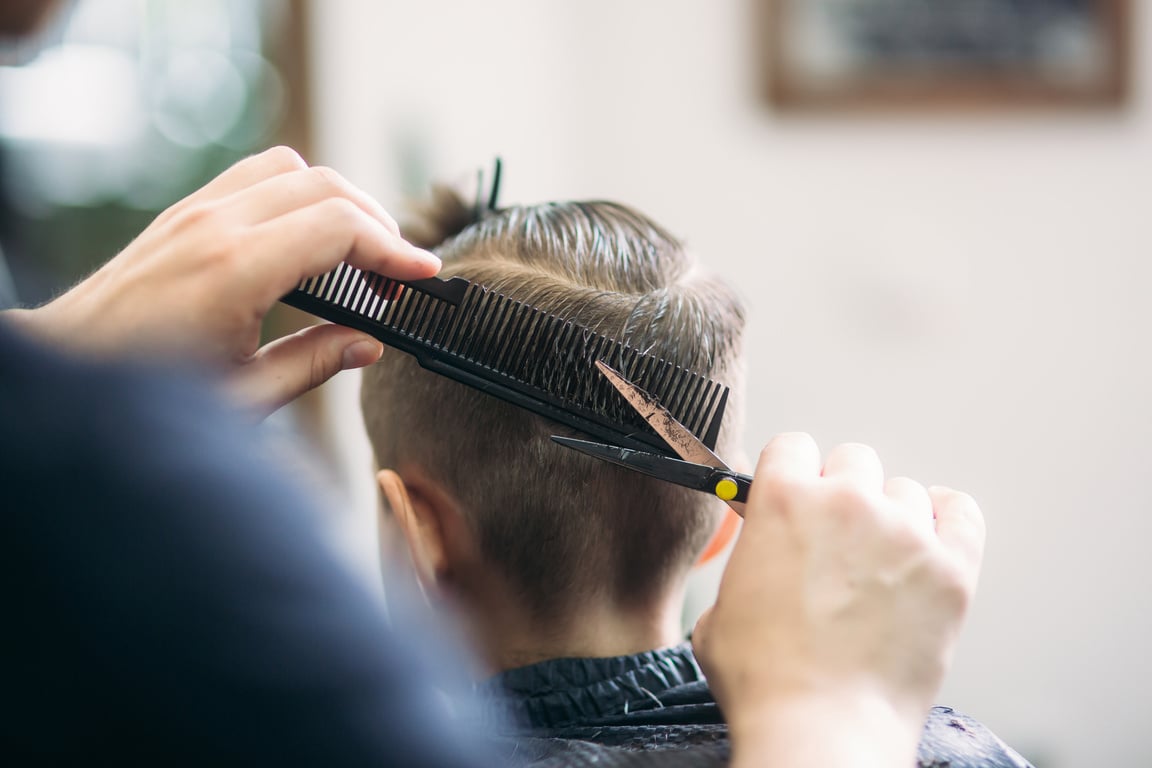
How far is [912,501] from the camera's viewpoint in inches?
21.1

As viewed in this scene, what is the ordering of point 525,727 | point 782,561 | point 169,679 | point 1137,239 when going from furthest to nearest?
point 1137,239, point 525,727, point 782,561, point 169,679

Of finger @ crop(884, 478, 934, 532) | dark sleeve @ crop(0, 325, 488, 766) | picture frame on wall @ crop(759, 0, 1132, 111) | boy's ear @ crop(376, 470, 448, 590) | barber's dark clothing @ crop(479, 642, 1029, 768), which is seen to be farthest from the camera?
picture frame on wall @ crop(759, 0, 1132, 111)

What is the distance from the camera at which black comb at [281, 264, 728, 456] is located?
0.65 meters

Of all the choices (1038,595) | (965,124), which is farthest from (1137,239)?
(1038,595)

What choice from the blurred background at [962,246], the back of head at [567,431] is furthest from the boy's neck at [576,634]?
the blurred background at [962,246]

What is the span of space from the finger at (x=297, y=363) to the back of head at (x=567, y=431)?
0.38ft

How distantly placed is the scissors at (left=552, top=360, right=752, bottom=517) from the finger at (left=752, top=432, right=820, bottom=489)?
0.14 feet

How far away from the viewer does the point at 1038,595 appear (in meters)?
2.09

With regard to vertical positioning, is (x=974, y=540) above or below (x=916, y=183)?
below

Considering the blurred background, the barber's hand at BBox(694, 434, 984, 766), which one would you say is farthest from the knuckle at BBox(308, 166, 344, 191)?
the blurred background

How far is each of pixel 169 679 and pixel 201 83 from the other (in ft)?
5.35

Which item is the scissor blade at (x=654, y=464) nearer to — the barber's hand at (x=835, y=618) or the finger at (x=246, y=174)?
the barber's hand at (x=835, y=618)

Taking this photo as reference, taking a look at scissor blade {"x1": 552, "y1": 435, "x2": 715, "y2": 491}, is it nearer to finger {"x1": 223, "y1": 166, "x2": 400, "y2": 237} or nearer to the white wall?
finger {"x1": 223, "y1": 166, "x2": 400, "y2": 237}

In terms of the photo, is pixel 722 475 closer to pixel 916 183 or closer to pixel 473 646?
pixel 473 646
